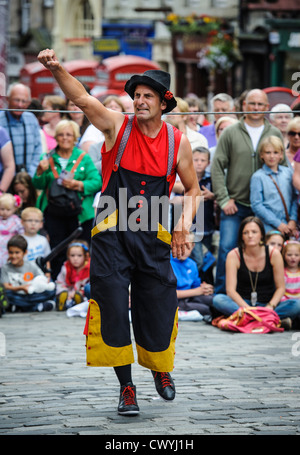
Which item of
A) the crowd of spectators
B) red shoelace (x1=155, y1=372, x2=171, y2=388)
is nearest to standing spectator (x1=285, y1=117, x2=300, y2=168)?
the crowd of spectators

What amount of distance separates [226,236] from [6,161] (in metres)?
2.31

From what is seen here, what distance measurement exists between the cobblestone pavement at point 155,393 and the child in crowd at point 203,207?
50.2 inches

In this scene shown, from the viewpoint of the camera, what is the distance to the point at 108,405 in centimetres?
590

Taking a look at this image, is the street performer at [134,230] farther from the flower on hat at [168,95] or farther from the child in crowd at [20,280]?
the child in crowd at [20,280]

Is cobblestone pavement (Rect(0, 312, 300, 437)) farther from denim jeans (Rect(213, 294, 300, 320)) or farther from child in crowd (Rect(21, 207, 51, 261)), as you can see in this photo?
child in crowd (Rect(21, 207, 51, 261))

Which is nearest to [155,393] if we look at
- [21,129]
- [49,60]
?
[49,60]

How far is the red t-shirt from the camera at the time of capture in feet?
18.5

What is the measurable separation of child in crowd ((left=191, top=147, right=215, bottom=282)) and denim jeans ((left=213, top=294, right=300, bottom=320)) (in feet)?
3.27

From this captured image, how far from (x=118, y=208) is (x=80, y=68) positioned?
2160 centimetres

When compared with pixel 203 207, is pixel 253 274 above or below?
below

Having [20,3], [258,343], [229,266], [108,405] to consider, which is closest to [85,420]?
[108,405]

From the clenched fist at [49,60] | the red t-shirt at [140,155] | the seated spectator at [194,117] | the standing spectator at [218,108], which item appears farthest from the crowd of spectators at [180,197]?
the clenched fist at [49,60]

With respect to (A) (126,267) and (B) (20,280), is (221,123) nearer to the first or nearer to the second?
(B) (20,280)

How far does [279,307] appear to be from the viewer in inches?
348
